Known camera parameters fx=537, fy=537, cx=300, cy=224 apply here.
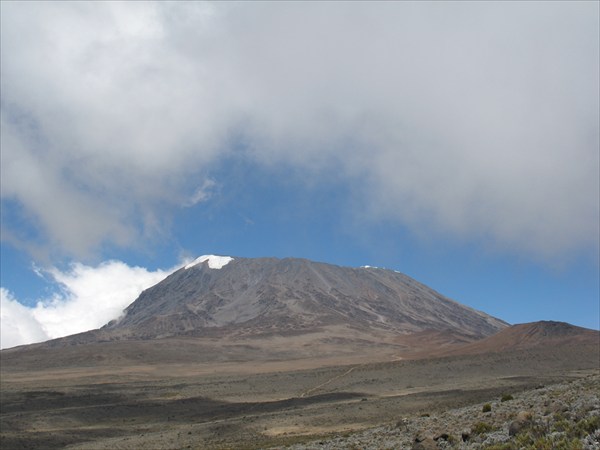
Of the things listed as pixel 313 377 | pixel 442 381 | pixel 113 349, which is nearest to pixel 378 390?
pixel 442 381

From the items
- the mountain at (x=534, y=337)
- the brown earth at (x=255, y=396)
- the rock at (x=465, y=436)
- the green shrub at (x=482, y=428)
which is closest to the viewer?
the rock at (x=465, y=436)

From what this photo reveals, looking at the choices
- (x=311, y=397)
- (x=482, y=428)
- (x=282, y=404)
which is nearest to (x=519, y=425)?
(x=482, y=428)

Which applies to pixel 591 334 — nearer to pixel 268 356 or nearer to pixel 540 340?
pixel 540 340

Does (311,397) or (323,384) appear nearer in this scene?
(311,397)

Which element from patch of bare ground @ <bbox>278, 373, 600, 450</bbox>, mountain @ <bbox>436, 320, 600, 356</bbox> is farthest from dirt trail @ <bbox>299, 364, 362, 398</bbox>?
patch of bare ground @ <bbox>278, 373, 600, 450</bbox>

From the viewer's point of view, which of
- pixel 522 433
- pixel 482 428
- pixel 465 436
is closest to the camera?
pixel 522 433

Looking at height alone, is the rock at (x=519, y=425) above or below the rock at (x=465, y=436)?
above

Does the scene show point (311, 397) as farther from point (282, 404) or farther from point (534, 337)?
point (534, 337)

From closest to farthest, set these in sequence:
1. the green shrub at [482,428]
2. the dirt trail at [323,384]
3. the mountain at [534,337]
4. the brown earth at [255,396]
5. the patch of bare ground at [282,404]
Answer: the green shrub at [482,428] → the patch of bare ground at [282,404] → the brown earth at [255,396] → the dirt trail at [323,384] → the mountain at [534,337]

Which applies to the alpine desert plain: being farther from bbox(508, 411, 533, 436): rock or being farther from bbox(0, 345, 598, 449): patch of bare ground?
bbox(0, 345, 598, 449): patch of bare ground

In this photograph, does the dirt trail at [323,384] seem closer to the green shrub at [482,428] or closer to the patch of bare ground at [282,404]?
the patch of bare ground at [282,404]

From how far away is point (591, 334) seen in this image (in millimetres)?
101500

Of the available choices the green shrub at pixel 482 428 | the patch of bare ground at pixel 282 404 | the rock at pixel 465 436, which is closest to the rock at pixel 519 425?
the patch of bare ground at pixel 282 404

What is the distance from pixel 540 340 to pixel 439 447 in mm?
98241
